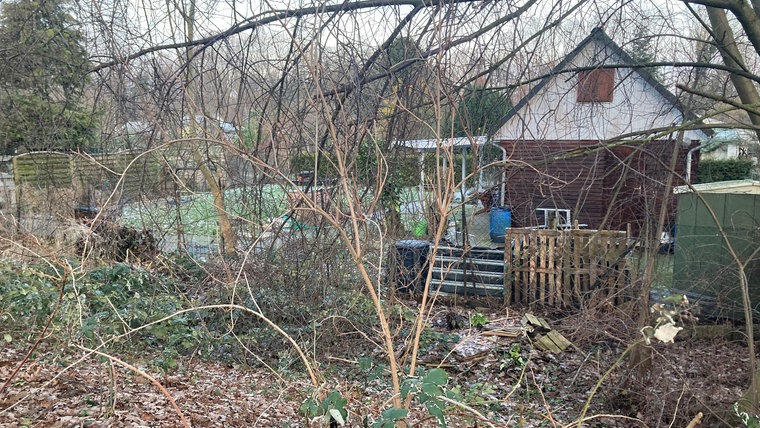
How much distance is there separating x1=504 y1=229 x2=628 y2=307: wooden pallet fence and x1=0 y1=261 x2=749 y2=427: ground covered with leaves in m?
1.35

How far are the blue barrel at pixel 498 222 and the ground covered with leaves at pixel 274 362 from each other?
5.89 meters

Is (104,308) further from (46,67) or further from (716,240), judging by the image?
(716,240)

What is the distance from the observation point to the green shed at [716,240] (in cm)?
630

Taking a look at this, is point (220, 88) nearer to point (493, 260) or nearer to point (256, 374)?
point (256, 374)

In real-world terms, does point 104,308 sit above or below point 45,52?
below

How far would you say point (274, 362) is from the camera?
243 inches

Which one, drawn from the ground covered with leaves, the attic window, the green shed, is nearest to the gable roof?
the attic window

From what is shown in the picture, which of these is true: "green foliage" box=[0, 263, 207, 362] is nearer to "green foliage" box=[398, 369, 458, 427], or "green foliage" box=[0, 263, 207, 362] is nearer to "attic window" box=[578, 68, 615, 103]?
"green foliage" box=[398, 369, 458, 427]

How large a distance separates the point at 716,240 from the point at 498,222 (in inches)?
226

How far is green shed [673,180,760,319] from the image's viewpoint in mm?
6301

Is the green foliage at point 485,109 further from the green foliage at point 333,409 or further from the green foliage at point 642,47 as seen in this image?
the green foliage at point 333,409

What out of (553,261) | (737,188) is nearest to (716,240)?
(737,188)

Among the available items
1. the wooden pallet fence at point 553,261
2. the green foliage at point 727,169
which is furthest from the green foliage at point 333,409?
the green foliage at point 727,169

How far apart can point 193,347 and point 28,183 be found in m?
6.84
